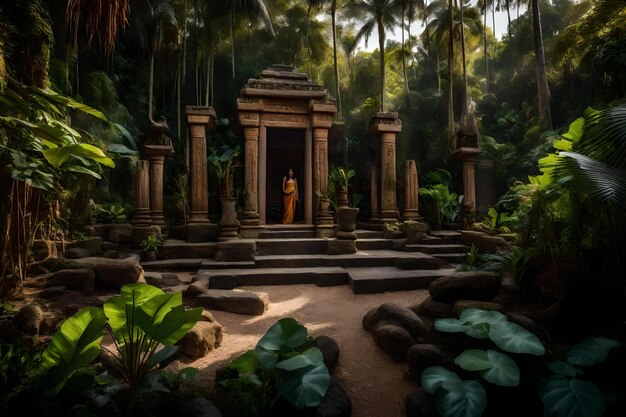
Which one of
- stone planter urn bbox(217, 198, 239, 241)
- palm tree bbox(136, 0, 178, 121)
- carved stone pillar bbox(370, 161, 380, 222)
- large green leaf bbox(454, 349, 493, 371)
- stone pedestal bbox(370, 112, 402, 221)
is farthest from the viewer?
palm tree bbox(136, 0, 178, 121)

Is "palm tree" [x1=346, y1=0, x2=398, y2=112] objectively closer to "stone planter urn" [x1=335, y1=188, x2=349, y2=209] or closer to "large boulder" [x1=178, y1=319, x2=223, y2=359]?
"stone planter urn" [x1=335, y1=188, x2=349, y2=209]

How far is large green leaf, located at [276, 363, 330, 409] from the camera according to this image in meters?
2.12

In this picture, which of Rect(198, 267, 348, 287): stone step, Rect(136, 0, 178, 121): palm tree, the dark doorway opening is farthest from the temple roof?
Rect(136, 0, 178, 121): palm tree

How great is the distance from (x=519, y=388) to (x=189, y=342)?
2725 millimetres

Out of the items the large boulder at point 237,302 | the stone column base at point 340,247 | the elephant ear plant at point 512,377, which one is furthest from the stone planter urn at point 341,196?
the elephant ear plant at point 512,377

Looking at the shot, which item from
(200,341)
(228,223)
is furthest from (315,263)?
(200,341)

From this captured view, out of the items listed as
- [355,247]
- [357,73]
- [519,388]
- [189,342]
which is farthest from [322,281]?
[357,73]

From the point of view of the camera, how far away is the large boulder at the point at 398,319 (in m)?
3.39

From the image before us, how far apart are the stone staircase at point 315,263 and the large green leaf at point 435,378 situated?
285cm

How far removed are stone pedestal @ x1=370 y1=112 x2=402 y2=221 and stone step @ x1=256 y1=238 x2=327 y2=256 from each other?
2796 millimetres

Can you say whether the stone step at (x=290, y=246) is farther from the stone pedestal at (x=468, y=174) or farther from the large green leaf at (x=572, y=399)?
the large green leaf at (x=572, y=399)

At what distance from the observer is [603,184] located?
2.49 meters

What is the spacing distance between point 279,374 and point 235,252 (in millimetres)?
4567

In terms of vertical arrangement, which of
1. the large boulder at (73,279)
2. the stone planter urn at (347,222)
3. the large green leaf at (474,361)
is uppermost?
the stone planter urn at (347,222)
